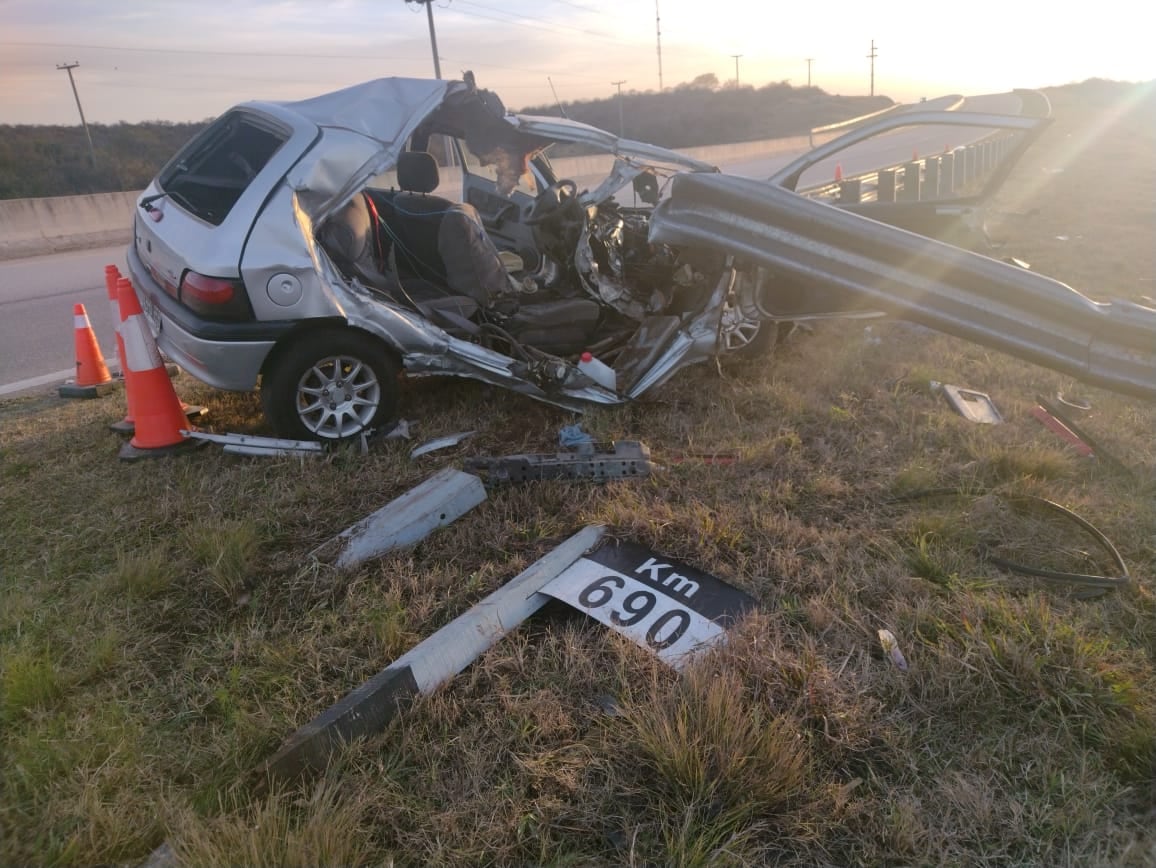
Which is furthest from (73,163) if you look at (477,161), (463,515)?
(463,515)

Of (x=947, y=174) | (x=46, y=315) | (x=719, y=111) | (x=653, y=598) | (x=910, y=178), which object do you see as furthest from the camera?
(x=719, y=111)

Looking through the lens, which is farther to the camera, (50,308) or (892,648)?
(50,308)

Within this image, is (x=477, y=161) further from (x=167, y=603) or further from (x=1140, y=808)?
(x=1140, y=808)

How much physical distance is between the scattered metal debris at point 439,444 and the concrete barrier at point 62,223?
42.2 feet

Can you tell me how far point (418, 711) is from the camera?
218cm

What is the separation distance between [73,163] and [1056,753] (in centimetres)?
5068

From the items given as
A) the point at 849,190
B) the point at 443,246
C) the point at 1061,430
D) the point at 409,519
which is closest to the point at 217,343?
the point at 409,519

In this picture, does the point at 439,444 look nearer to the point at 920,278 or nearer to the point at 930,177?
the point at 920,278

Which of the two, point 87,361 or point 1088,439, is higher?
point 87,361

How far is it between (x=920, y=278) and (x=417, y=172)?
3.19 meters

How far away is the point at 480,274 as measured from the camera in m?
5.25

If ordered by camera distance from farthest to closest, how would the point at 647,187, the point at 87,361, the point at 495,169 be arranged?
the point at 495,169
the point at 87,361
the point at 647,187

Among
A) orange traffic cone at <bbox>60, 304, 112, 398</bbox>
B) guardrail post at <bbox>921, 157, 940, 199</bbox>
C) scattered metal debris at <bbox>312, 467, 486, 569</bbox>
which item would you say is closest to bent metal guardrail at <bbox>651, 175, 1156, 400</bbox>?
scattered metal debris at <bbox>312, 467, 486, 569</bbox>

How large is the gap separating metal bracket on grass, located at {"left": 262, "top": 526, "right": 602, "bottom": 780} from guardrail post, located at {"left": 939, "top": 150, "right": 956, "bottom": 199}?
1297 centimetres
